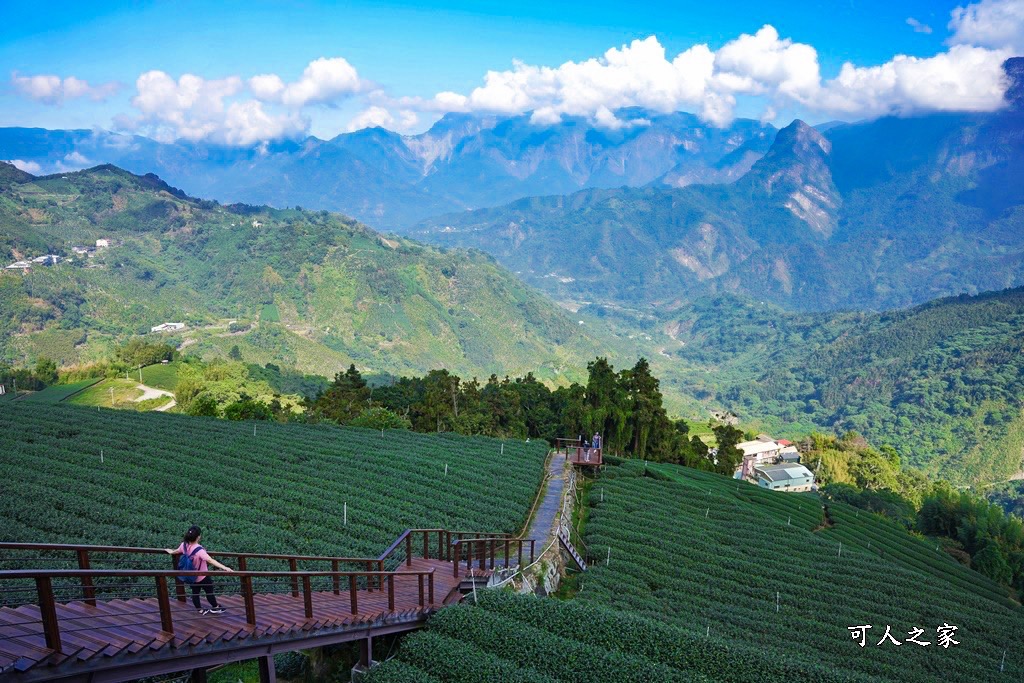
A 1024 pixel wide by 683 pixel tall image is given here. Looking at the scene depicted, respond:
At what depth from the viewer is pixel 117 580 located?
1380 centimetres

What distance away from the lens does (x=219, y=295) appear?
6683 inches

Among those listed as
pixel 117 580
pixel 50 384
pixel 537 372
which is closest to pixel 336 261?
pixel 537 372

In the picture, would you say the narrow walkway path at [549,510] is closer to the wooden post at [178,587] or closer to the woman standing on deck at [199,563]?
the wooden post at [178,587]

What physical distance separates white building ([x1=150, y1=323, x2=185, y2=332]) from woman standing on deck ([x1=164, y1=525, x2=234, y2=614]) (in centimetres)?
14451

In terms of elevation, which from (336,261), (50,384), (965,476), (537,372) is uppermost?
(336,261)

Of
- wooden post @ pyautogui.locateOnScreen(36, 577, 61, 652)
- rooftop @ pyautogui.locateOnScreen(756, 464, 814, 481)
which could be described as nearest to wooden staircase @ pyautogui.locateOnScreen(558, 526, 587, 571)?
wooden post @ pyautogui.locateOnScreen(36, 577, 61, 652)

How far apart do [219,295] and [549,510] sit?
6539 inches

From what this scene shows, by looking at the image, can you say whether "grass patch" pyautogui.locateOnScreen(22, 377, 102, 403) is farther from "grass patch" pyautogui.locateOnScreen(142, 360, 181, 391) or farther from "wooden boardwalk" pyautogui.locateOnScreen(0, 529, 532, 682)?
"wooden boardwalk" pyautogui.locateOnScreen(0, 529, 532, 682)

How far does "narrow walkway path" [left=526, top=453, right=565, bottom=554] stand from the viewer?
23906 mm

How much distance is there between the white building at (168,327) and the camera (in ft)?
443

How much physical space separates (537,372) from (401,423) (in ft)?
427

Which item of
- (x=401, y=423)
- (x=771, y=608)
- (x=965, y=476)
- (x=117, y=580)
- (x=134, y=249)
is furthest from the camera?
(x=134, y=249)

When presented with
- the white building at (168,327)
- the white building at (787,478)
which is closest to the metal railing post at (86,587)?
Answer: the white building at (787,478)

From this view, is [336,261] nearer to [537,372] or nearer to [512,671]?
[537,372]
